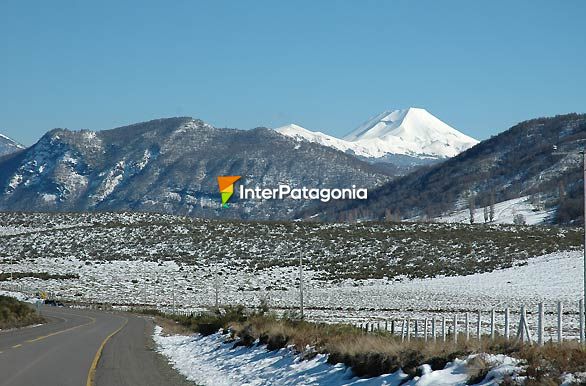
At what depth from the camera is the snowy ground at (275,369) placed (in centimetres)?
1124

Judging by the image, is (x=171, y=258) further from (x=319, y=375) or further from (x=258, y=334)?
(x=319, y=375)

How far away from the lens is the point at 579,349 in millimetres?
10891

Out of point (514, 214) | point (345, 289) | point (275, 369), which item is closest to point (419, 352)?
point (275, 369)

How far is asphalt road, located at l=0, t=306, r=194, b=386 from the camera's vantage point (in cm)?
1655

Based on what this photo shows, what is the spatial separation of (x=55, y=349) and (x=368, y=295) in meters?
45.0

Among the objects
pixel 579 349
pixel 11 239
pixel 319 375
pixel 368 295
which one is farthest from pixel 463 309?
pixel 11 239

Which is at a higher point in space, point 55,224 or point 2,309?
point 55,224

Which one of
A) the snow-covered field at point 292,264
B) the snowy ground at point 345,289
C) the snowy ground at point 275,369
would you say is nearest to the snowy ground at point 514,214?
the snow-covered field at point 292,264

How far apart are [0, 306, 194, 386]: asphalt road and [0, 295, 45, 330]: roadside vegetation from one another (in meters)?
9.03

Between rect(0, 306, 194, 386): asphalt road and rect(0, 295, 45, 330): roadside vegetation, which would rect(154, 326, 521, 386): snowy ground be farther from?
rect(0, 295, 45, 330): roadside vegetation

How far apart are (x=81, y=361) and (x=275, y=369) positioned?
251 inches

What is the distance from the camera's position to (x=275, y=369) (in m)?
16.7

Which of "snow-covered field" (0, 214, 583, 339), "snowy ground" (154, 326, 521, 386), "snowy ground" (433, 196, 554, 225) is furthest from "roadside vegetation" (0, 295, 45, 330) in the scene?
"snowy ground" (433, 196, 554, 225)

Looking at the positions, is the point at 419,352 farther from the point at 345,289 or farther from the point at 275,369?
the point at 345,289
